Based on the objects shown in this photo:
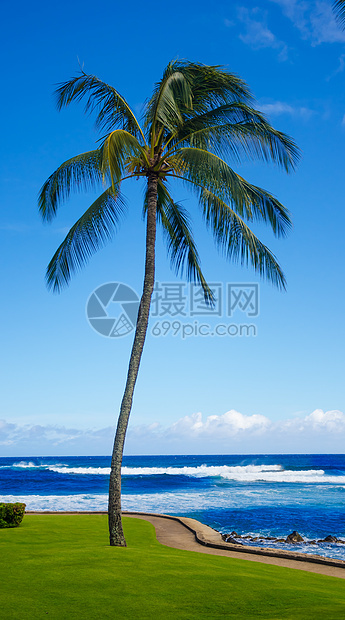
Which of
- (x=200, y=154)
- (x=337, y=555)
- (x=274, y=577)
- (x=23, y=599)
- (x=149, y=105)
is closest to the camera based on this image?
(x=23, y=599)

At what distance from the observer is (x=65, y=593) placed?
6.20 metres

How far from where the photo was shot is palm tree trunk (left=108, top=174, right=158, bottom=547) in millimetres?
9586

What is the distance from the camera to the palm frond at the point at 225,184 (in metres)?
9.44

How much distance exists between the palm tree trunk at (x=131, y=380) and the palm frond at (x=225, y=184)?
3.18ft

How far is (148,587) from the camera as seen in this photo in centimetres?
659

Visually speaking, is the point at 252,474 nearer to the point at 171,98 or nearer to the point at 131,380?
the point at 131,380

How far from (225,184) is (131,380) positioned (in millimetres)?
4324

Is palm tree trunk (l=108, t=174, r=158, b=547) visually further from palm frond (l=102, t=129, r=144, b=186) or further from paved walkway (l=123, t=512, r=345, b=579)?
paved walkway (l=123, t=512, r=345, b=579)

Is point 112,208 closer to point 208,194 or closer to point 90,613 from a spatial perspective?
point 208,194

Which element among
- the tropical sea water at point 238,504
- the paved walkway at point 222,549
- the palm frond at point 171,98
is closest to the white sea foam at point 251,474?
the tropical sea water at point 238,504

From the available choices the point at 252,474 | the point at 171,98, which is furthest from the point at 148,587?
the point at 252,474

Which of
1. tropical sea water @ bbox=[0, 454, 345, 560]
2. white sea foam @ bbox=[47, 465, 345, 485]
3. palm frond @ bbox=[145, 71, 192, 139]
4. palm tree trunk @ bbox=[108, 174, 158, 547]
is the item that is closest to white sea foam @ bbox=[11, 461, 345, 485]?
white sea foam @ bbox=[47, 465, 345, 485]

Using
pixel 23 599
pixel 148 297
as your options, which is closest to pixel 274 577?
pixel 23 599

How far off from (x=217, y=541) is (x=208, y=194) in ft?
26.3
